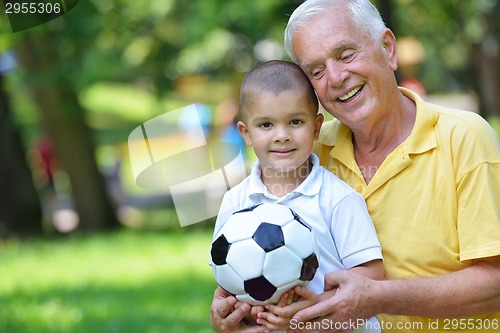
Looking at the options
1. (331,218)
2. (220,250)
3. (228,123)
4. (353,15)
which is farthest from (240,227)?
(228,123)

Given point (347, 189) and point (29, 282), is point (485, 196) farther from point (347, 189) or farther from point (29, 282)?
point (29, 282)

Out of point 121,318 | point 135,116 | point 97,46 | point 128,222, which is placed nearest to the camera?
point 121,318

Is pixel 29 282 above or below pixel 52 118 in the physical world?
below

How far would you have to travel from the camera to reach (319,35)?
2977 millimetres

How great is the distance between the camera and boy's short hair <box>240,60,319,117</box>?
2961 millimetres

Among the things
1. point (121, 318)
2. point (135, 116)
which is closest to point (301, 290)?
point (121, 318)

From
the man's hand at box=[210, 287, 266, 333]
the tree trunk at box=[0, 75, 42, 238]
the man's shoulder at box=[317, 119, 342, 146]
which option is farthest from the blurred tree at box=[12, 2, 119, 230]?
the man's hand at box=[210, 287, 266, 333]

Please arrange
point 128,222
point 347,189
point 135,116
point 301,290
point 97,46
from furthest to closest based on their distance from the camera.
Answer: point 135,116, point 128,222, point 97,46, point 347,189, point 301,290

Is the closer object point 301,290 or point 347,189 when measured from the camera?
point 301,290

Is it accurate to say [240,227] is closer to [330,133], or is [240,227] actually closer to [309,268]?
[309,268]

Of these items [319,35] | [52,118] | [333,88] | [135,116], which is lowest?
[135,116]

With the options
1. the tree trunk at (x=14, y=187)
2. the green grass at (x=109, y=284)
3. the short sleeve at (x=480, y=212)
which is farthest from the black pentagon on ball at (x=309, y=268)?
the tree trunk at (x=14, y=187)

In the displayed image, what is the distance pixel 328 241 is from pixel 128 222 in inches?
522

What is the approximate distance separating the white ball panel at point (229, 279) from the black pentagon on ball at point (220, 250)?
0.07 ft
